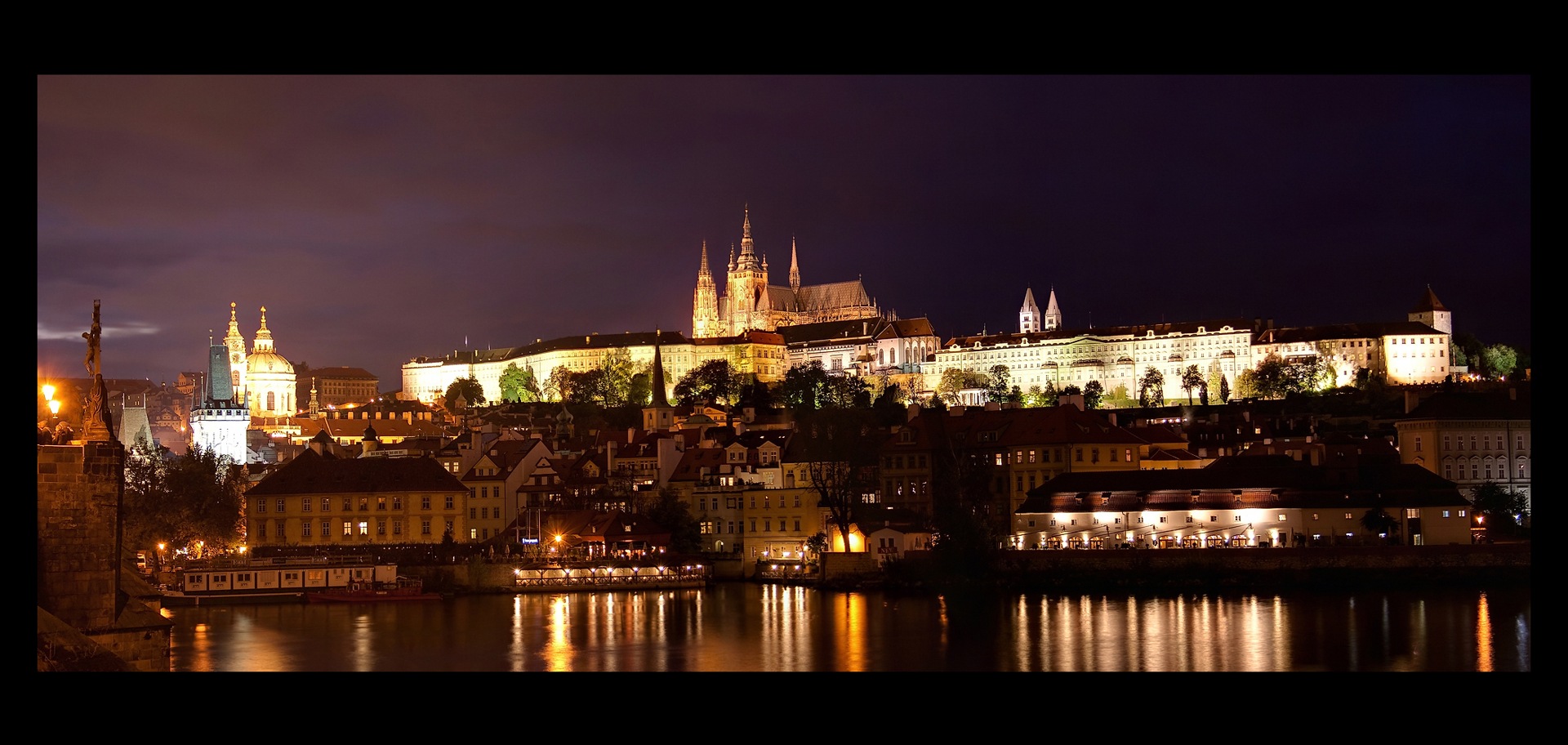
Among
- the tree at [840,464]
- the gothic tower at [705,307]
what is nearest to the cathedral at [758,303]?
the gothic tower at [705,307]

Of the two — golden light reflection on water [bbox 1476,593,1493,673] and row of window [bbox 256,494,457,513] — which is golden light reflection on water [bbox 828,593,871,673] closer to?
golden light reflection on water [bbox 1476,593,1493,673]

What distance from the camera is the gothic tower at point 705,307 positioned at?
376ft

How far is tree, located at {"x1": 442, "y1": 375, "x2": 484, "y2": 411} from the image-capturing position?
311ft

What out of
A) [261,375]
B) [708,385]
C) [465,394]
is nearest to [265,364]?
[261,375]

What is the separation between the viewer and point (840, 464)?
3472 cm

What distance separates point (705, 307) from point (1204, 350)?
3936cm

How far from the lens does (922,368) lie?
96688 millimetres

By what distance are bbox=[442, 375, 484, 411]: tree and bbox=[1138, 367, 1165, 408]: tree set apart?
37.4m

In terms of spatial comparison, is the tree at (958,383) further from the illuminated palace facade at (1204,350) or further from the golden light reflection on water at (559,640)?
the golden light reflection on water at (559,640)

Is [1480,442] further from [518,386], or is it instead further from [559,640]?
[518,386]

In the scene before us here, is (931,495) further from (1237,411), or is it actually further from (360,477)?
(1237,411)

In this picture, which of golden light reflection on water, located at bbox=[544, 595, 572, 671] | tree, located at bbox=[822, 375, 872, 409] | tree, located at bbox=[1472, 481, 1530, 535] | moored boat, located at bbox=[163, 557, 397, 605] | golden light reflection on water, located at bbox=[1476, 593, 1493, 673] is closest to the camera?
golden light reflection on water, located at bbox=[1476, 593, 1493, 673]

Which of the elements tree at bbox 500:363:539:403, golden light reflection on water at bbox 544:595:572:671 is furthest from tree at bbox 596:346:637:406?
golden light reflection on water at bbox 544:595:572:671
